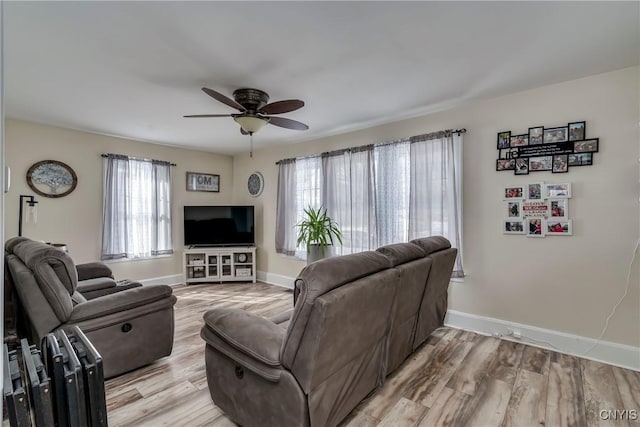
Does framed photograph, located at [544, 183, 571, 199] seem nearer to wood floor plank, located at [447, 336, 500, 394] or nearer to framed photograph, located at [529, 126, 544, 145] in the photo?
framed photograph, located at [529, 126, 544, 145]

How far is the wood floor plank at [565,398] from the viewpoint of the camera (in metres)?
1.91

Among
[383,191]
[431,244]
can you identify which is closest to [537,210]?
[431,244]

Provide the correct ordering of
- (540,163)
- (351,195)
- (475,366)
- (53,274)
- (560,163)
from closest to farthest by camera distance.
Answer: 1. (53,274)
2. (475,366)
3. (560,163)
4. (540,163)
5. (351,195)

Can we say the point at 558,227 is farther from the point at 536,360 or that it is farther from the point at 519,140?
the point at 536,360

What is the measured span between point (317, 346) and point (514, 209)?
2586 millimetres

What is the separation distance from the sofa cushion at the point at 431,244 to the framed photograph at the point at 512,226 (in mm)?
673

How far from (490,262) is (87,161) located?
5.39m

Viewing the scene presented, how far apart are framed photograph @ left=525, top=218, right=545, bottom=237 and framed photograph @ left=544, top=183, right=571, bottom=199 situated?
0.80 feet

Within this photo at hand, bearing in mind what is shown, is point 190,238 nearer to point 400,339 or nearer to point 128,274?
point 128,274

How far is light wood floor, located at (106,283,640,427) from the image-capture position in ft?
6.34

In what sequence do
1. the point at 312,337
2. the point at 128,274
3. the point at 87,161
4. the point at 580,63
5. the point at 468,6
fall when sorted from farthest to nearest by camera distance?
the point at 128,274
the point at 87,161
the point at 580,63
the point at 468,6
the point at 312,337

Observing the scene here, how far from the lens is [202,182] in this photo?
5770 millimetres

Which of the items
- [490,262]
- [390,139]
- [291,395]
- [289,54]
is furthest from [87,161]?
[490,262]

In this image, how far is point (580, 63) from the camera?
2.46 m
